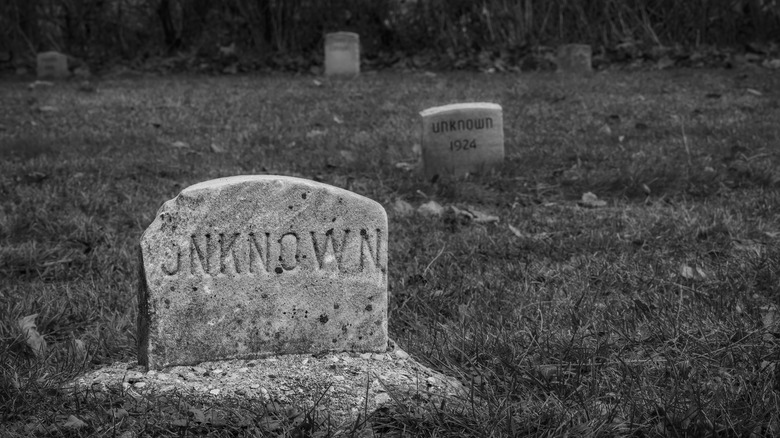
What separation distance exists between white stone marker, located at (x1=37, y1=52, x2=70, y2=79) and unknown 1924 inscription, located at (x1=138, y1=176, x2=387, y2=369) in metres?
12.5

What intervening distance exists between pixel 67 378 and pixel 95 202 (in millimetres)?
2406

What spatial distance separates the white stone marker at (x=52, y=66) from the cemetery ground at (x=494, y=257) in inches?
223

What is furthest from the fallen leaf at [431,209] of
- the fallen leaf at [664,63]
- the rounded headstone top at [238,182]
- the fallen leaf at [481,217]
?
the fallen leaf at [664,63]

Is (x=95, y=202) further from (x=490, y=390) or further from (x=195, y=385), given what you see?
(x=490, y=390)

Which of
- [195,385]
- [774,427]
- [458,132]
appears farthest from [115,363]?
[458,132]

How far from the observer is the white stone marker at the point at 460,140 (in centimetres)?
569

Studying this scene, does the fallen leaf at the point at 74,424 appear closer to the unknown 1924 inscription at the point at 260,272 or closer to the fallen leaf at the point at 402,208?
the unknown 1924 inscription at the point at 260,272

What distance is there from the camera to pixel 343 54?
1314cm

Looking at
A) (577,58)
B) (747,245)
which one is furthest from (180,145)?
(577,58)

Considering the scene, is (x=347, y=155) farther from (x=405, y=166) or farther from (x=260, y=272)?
(x=260, y=272)

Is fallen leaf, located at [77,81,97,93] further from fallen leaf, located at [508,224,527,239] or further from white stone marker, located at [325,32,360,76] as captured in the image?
fallen leaf, located at [508,224,527,239]

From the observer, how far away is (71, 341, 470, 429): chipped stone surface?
2.34 m

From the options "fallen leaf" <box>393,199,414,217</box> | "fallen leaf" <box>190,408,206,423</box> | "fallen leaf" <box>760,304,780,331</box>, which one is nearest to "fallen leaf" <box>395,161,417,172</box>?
"fallen leaf" <box>393,199,414,217</box>

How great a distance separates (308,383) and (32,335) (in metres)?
→ 1.04
